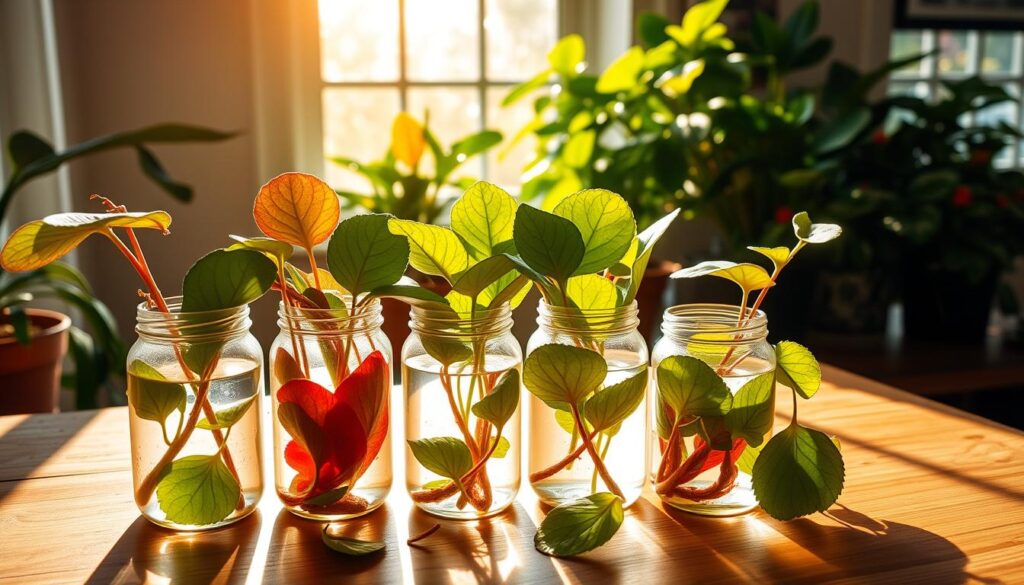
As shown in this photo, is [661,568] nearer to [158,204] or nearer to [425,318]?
[425,318]

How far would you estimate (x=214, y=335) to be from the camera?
643mm

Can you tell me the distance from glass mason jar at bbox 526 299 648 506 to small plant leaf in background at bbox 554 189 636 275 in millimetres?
39

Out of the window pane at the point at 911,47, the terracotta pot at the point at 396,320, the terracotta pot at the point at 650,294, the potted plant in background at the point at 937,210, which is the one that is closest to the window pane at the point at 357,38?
the terracotta pot at the point at 396,320

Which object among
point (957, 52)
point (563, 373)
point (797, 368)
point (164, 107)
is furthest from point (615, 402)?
point (957, 52)

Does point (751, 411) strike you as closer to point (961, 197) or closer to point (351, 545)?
point (351, 545)

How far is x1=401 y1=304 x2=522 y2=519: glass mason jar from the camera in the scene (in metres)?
0.67

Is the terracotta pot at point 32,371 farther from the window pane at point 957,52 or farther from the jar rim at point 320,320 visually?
the window pane at point 957,52

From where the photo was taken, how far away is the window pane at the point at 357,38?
2520 mm

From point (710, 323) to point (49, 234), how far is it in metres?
0.47

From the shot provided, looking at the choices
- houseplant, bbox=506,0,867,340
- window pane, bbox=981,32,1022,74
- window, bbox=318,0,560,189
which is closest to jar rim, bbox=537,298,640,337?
houseplant, bbox=506,0,867,340

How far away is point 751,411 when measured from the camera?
67 centimetres

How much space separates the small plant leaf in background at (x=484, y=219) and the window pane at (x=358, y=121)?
6.43 ft

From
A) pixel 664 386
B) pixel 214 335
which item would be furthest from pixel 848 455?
pixel 214 335

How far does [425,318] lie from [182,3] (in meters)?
1.89
